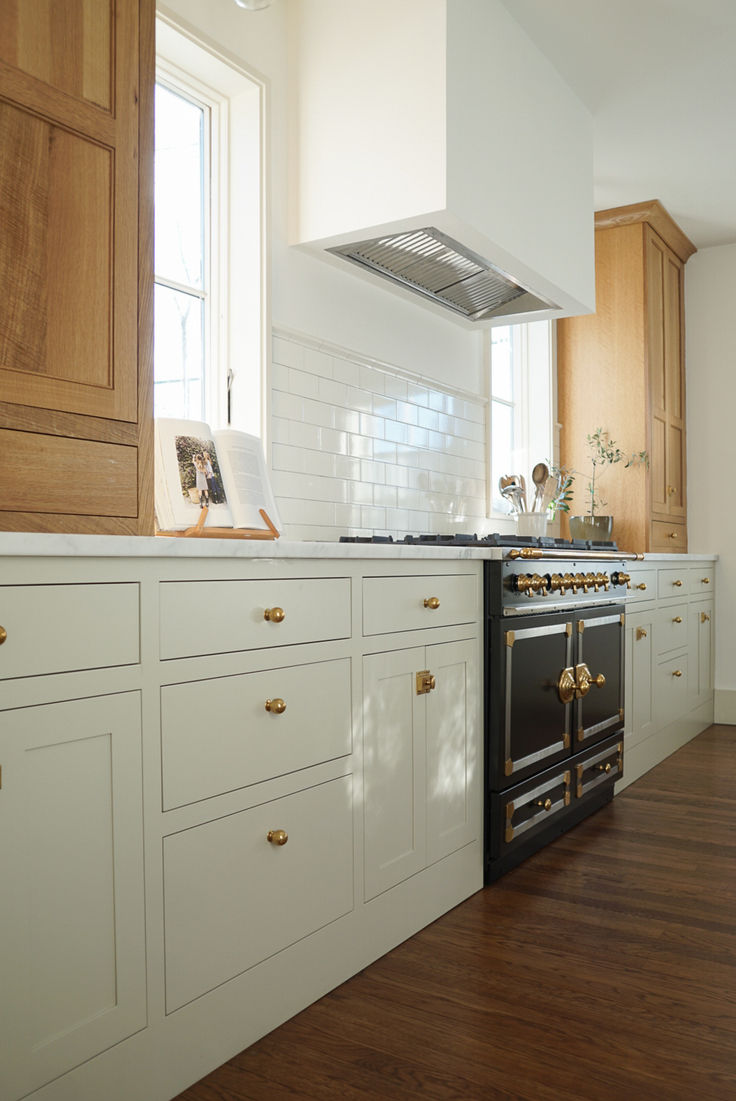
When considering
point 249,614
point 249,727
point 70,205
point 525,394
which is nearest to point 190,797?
point 249,727

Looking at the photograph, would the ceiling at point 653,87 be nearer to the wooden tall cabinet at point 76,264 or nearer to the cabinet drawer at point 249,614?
the wooden tall cabinet at point 76,264

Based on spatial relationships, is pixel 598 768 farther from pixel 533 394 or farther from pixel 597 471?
pixel 533 394

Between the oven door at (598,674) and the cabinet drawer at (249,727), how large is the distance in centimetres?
125

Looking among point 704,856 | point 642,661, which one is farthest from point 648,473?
point 704,856

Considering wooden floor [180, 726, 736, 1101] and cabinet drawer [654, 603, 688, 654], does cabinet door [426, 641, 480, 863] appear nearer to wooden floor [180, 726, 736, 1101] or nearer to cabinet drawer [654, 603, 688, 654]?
wooden floor [180, 726, 736, 1101]

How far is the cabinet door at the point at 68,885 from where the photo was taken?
1196 millimetres

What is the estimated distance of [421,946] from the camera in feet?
6.78

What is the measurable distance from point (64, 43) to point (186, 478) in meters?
0.84

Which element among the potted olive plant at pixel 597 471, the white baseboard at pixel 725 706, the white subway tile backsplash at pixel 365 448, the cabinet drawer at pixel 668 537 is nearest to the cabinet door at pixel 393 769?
the white subway tile backsplash at pixel 365 448

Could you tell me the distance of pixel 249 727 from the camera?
1621mm

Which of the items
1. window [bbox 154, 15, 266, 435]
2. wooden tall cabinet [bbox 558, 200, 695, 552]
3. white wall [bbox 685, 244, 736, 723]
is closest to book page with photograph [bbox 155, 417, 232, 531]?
window [bbox 154, 15, 266, 435]

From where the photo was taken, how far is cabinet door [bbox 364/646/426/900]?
196 cm

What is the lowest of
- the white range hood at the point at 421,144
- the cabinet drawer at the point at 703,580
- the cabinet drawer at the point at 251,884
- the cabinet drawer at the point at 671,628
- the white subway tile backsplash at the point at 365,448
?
the cabinet drawer at the point at 251,884

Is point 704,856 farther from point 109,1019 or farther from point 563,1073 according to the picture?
point 109,1019
